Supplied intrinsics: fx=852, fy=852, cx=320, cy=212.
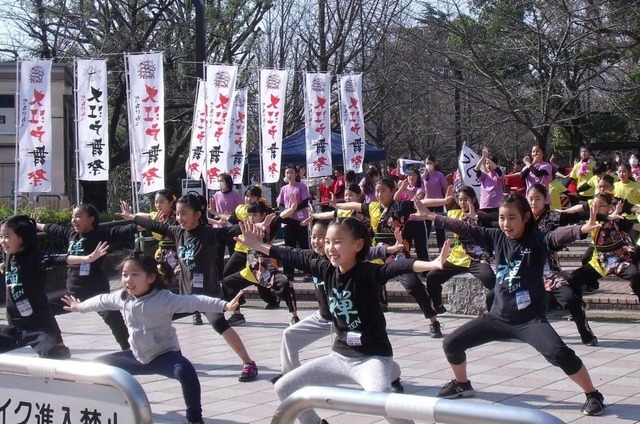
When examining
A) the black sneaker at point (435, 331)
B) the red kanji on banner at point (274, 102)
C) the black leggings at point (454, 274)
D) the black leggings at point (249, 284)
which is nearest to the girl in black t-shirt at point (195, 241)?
the black leggings at point (249, 284)

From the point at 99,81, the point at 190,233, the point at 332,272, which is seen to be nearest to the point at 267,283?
the point at 190,233

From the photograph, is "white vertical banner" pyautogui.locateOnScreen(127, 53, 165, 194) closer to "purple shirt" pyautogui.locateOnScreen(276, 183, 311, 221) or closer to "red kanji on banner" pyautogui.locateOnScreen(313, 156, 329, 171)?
"purple shirt" pyautogui.locateOnScreen(276, 183, 311, 221)

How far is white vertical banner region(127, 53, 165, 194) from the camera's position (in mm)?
14555

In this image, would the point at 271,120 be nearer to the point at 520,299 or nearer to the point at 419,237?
the point at 419,237

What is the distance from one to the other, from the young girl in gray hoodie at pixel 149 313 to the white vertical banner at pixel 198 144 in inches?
395

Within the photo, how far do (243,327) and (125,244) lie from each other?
24.3 feet

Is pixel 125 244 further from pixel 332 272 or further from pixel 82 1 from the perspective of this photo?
pixel 332 272

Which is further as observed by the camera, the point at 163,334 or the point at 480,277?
the point at 480,277

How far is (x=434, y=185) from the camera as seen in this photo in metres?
16.0

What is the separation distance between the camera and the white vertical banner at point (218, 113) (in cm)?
1588

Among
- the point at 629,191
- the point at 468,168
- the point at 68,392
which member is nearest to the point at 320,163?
the point at 468,168

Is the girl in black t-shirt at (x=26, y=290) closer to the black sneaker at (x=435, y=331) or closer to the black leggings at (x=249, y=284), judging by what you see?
the black leggings at (x=249, y=284)

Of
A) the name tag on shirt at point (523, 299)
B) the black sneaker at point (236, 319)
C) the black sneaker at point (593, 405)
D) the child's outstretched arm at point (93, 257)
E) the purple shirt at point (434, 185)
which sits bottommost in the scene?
the black sneaker at point (236, 319)

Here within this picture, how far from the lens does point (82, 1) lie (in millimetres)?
25156
